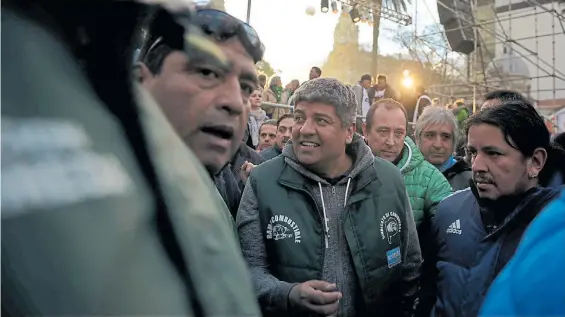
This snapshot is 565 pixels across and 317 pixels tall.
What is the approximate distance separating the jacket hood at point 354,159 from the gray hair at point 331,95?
0.11 metres

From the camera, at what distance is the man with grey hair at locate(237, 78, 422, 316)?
6.68 feet

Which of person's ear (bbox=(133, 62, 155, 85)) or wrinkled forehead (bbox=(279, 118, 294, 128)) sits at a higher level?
person's ear (bbox=(133, 62, 155, 85))

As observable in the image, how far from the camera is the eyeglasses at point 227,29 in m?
0.67

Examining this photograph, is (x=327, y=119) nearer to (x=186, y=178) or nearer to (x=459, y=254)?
(x=459, y=254)

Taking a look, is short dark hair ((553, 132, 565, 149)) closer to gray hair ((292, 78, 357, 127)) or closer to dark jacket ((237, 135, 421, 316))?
dark jacket ((237, 135, 421, 316))

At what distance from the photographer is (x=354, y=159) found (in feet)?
7.59

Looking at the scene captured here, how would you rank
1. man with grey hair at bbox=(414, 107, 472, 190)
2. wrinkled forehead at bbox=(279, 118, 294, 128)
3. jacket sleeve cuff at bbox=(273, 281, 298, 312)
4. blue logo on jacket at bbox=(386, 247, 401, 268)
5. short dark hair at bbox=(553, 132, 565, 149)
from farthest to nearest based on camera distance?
wrinkled forehead at bbox=(279, 118, 294, 128), man with grey hair at bbox=(414, 107, 472, 190), short dark hair at bbox=(553, 132, 565, 149), blue logo on jacket at bbox=(386, 247, 401, 268), jacket sleeve cuff at bbox=(273, 281, 298, 312)

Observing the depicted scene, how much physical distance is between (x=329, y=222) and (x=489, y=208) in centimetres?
63

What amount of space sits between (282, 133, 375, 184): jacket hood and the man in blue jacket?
0.42m

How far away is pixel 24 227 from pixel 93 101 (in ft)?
0.44

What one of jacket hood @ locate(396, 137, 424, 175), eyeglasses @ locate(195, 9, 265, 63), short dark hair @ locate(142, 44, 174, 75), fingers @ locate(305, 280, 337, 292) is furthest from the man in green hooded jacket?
short dark hair @ locate(142, 44, 174, 75)

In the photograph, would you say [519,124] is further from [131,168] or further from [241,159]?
[131,168]

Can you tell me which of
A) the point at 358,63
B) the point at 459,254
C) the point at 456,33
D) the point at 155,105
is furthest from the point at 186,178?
the point at 358,63

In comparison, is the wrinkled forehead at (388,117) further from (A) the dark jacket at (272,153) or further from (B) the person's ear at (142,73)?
(B) the person's ear at (142,73)
